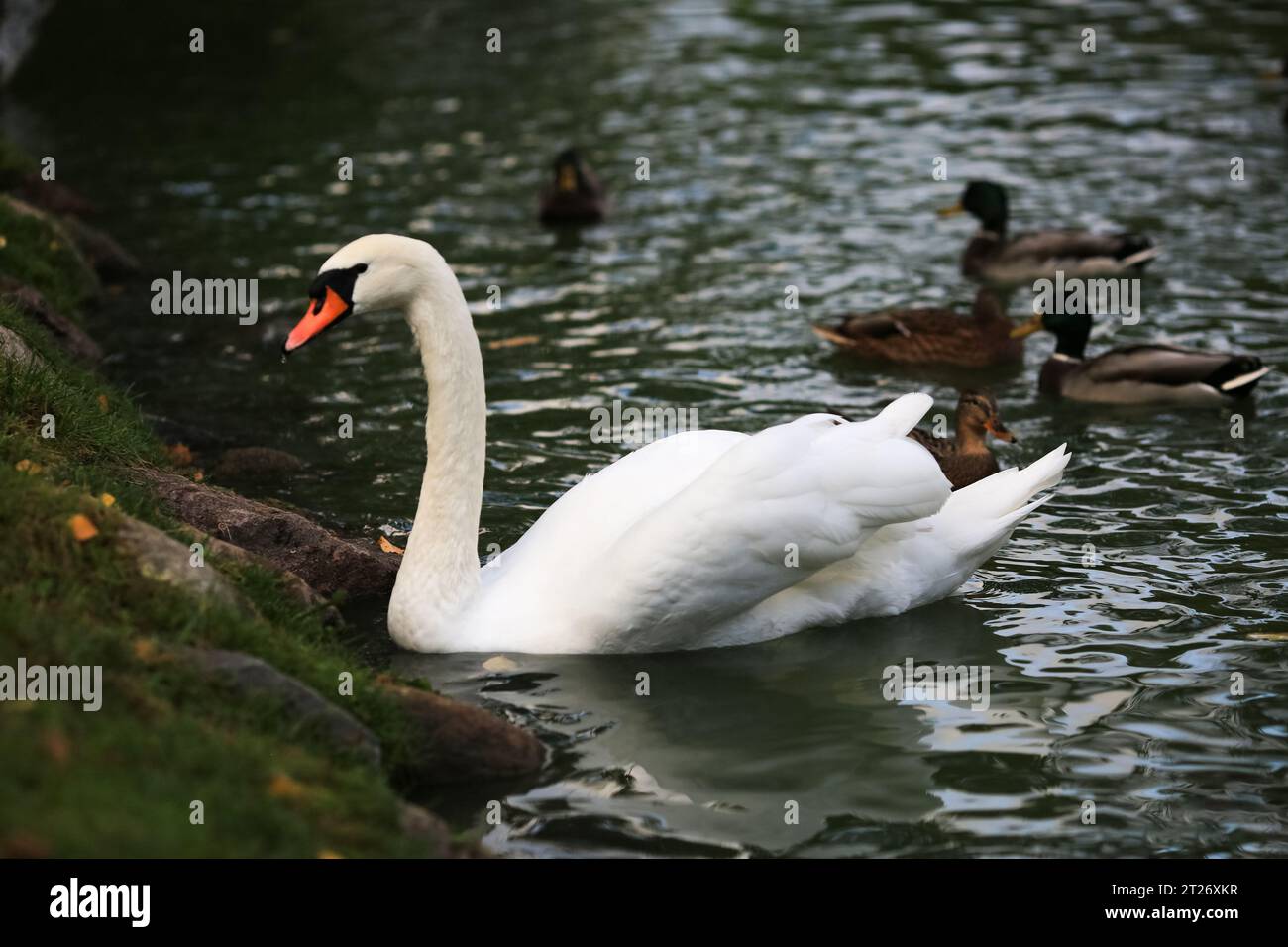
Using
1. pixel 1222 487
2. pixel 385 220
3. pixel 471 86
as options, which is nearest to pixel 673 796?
pixel 1222 487

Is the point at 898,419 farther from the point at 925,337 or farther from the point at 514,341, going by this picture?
the point at 514,341

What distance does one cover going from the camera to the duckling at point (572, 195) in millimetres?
16312

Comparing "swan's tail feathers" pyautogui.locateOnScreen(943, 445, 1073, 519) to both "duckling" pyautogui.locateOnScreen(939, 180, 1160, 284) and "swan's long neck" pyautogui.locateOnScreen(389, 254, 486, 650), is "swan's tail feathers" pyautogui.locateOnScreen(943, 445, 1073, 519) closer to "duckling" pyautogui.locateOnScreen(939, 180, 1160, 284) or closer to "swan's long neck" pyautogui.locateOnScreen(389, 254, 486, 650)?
"swan's long neck" pyautogui.locateOnScreen(389, 254, 486, 650)

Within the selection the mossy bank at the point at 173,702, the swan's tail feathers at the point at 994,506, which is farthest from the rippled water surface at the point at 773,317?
the mossy bank at the point at 173,702

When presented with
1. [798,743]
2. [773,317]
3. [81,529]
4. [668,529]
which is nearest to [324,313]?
[81,529]

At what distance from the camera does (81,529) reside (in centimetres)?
652

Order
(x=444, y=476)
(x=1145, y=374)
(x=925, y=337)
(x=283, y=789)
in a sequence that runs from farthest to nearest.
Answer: (x=925, y=337) < (x=1145, y=374) < (x=444, y=476) < (x=283, y=789)

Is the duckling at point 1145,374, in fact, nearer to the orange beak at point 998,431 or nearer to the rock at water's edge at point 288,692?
the orange beak at point 998,431

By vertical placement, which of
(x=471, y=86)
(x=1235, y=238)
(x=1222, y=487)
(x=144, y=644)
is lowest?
(x=144, y=644)

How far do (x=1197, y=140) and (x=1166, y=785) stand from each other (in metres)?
13.1

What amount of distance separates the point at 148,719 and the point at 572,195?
11261 mm

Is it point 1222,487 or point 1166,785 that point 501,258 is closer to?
point 1222,487

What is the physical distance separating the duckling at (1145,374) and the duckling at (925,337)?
1.81 feet
